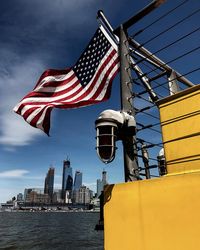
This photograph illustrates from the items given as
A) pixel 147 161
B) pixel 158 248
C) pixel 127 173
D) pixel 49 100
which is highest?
pixel 49 100

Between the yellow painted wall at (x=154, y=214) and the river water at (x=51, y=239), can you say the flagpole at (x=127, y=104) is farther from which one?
the river water at (x=51, y=239)

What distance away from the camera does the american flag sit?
229 inches

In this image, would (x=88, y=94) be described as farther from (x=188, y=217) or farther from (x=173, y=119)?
(x=188, y=217)

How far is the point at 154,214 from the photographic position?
10.9ft

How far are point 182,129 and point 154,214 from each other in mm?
1277

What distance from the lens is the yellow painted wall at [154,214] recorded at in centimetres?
304

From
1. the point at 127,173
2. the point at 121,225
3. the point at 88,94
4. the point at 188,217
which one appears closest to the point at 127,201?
the point at 121,225

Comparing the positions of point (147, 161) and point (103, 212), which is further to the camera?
point (147, 161)

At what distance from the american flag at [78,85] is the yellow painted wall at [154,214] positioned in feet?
8.16

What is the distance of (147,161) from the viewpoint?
4.88m

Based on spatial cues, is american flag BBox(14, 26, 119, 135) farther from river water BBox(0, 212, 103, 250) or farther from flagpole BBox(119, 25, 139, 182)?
river water BBox(0, 212, 103, 250)

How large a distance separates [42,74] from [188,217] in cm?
511

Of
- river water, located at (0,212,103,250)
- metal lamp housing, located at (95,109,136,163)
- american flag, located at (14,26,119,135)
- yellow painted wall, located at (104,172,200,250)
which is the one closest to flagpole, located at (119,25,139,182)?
metal lamp housing, located at (95,109,136,163)

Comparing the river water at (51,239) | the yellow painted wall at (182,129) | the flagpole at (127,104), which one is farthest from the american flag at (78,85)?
the river water at (51,239)
